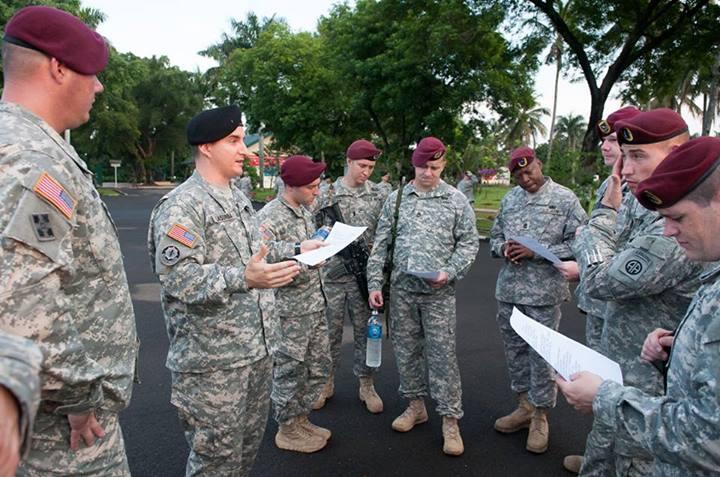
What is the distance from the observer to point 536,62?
1249 centimetres

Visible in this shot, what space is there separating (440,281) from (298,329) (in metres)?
0.98

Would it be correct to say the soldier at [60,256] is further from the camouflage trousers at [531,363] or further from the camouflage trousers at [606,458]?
the camouflage trousers at [531,363]

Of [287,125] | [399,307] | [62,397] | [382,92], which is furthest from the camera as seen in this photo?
[287,125]

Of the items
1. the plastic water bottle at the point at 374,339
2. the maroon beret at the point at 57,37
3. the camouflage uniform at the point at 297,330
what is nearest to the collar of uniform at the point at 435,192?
the camouflage uniform at the point at 297,330

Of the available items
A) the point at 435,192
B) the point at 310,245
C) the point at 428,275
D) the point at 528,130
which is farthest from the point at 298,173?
the point at 528,130

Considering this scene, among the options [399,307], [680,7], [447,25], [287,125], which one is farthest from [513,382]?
[287,125]

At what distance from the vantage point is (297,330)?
3.27 meters

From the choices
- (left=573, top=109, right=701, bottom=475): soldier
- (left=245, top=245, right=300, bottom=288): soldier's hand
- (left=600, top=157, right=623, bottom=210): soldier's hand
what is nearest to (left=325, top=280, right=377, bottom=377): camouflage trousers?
(left=245, top=245, right=300, bottom=288): soldier's hand

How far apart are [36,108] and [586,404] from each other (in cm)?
188

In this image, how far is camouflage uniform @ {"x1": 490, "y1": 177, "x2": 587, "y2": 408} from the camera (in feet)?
10.9

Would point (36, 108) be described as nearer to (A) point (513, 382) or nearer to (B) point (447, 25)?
(A) point (513, 382)

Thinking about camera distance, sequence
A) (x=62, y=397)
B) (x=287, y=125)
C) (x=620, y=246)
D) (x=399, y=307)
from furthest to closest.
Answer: (x=287, y=125), (x=399, y=307), (x=620, y=246), (x=62, y=397)

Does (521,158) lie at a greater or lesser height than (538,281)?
greater

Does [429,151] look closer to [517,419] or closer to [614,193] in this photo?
[614,193]
